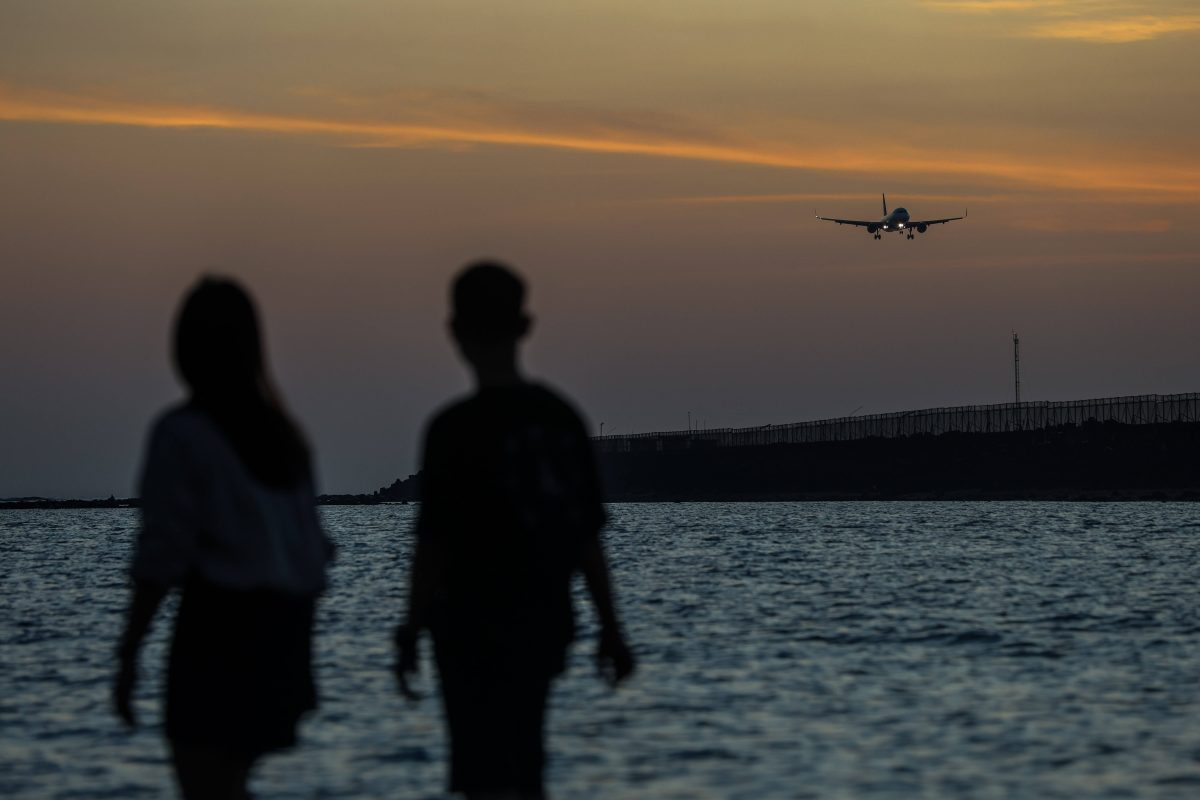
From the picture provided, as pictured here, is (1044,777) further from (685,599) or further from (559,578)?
(685,599)

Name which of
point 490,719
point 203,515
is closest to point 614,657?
point 490,719

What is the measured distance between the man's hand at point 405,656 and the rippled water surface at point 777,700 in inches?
219

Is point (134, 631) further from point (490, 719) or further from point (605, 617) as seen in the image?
point (605, 617)

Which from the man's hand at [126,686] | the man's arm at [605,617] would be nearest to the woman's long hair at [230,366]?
the man's hand at [126,686]

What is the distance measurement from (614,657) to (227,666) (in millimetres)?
1533

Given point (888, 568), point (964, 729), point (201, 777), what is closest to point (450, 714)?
point (201, 777)

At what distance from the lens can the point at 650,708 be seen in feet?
54.3

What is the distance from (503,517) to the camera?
20.8 ft

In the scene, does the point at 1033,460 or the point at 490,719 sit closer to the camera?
the point at 490,719

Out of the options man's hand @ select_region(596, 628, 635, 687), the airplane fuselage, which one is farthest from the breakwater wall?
man's hand @ select_region(596, 628, 635, 687)

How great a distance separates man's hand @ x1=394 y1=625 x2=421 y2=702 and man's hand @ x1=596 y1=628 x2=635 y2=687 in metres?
0.70

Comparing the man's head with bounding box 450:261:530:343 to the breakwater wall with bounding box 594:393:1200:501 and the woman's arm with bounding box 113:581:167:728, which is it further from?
the breakwater wall with bounding box 594:393:1200:501

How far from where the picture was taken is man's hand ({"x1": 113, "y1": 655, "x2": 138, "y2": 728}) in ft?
18.9

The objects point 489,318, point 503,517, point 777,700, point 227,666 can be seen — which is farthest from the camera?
point 777,700
